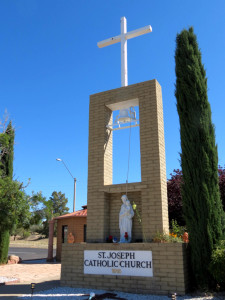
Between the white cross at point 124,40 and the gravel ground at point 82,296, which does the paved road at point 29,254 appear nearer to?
the gravel ground at point 82,296

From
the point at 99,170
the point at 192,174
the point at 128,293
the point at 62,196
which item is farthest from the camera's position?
the point at 62,196

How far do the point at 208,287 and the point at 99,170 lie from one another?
452cm

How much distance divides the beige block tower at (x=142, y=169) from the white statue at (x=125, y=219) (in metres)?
0.27

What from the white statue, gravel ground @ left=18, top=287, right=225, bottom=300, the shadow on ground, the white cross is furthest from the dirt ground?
the white cross

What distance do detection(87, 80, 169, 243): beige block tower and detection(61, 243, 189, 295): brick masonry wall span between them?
61cm

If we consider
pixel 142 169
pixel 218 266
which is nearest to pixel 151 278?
pixel 218 266

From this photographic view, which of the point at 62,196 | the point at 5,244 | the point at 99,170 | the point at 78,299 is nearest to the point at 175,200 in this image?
the point at 99,170

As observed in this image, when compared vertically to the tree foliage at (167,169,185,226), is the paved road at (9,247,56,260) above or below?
below

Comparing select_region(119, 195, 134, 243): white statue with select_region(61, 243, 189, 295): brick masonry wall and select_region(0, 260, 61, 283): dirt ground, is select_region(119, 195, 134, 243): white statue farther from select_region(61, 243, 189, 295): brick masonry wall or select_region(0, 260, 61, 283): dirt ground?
select_region(0, 260, 61, 283): dirt ground

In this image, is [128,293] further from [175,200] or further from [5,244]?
[5,244]

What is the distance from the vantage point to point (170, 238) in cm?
754

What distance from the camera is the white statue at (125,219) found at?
8211mm

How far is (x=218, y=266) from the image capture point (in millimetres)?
6523

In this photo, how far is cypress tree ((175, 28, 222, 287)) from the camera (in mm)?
7129
